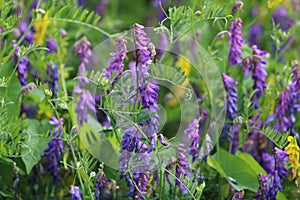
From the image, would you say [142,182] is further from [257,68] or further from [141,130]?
[257,68]

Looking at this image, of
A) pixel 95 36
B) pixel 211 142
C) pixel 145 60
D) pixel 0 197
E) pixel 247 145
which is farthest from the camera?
pixel 95 36

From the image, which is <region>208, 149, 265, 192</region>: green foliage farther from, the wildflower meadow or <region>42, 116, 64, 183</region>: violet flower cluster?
<region>42, 116, 64, 183</region>: violet flower cluster

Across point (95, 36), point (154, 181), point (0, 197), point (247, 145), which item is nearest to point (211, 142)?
point (154, 181)

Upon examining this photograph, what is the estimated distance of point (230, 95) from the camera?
87.8 inches

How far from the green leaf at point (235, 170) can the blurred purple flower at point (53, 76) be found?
70cm

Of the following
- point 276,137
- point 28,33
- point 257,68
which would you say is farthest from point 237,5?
point 28,33

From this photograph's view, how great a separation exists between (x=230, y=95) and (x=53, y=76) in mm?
715

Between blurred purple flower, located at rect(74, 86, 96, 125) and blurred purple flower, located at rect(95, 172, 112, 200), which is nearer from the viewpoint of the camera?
blurred purple flower, located at rect(95, 172, 112, 200)

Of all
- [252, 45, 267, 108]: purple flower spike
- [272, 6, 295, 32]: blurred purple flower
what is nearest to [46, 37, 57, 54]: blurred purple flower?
[252, 45, 267, 108]: purple flower spike

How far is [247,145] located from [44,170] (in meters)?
0.82

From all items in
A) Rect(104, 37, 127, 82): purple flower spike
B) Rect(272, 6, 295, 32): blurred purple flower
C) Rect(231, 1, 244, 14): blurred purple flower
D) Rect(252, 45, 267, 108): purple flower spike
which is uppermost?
Rect(231, 1, 244, 14): blurred purple flower

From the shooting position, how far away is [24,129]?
2.15m

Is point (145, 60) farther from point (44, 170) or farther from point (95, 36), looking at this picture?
point (95, 36)

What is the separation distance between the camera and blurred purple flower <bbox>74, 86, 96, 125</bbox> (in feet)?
7.08
